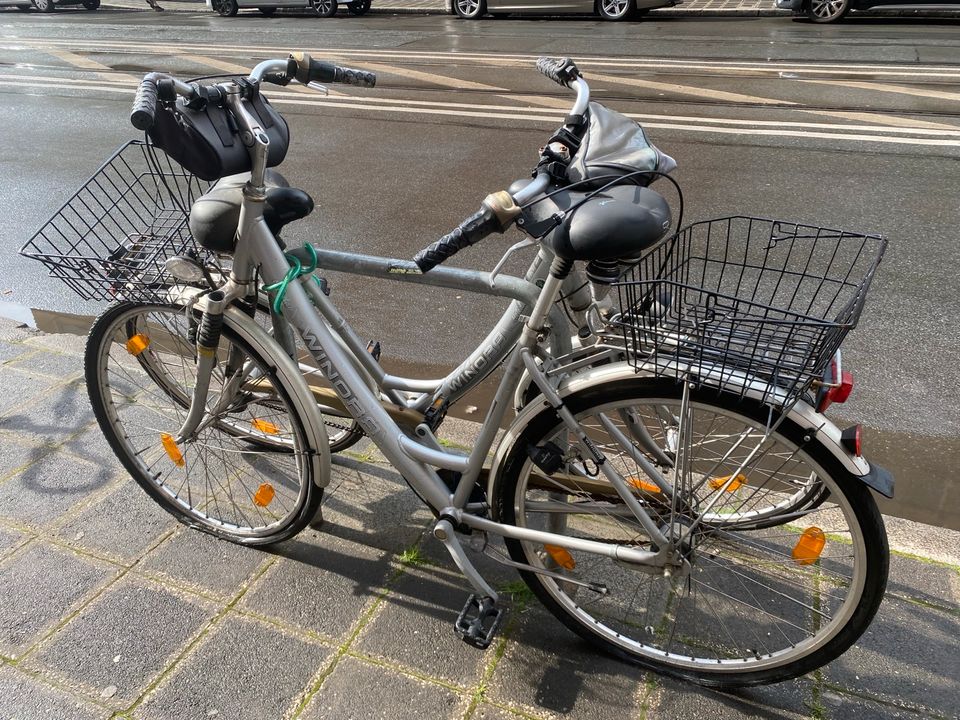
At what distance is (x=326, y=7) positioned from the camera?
650 inches

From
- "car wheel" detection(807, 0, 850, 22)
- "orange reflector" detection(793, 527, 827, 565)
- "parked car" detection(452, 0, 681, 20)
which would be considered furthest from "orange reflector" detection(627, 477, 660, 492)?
"parked car" detection(452, 0, 681, 20)

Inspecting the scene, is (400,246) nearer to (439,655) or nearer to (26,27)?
(439,655)

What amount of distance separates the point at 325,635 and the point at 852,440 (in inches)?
64.7

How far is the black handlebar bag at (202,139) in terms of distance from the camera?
72.2 inches

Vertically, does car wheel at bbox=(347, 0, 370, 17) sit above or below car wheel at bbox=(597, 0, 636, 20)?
below

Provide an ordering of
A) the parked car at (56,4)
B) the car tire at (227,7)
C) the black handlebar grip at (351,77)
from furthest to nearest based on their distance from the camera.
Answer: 1. the parked car at (56,4)
2. the car tire at (227,7)
3. the black handlebar grip at (351,77)

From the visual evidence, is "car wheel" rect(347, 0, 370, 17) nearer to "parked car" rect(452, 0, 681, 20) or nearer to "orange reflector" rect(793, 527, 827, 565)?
"parked car" rect(452, 0, 681, 20)

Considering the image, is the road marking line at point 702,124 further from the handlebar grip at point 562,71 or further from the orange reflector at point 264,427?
the orange reflector at point 264,427

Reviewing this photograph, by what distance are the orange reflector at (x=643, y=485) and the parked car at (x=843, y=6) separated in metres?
12.1

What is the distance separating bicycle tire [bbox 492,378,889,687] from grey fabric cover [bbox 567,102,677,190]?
0.53m

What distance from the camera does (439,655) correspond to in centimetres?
220

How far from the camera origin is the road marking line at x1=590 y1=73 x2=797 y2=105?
7957 mm

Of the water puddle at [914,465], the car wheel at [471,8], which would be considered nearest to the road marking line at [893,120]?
the water puddle at [914,465]

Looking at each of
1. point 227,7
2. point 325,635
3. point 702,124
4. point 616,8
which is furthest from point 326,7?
point 325,635
